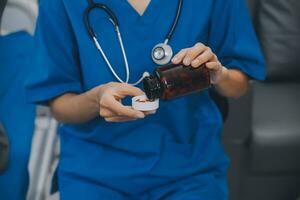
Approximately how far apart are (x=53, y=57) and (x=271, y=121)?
30.5 inches

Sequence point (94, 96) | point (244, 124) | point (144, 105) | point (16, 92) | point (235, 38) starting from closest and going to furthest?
1. point (144, 105)
2. point (94, 96)
3. point (235, 38)
4. point (16, 92)
5. point (244, 124)

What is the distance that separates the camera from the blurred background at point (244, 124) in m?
1.15

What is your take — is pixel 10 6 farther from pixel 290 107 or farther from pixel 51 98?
pixel 290 107

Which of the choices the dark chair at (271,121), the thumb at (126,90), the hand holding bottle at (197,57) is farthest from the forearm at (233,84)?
the dark chair at (271,121)

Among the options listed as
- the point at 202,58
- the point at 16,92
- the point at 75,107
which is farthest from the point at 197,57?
the point at 16,92

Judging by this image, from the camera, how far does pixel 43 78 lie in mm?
953

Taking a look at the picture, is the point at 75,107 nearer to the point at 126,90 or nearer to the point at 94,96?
the point at 94,96

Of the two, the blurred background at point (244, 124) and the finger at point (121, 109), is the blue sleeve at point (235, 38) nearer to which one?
the blurred background at point (244, 124)

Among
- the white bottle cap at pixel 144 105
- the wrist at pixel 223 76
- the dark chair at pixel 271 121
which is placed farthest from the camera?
the dark chair at pixel 271 121

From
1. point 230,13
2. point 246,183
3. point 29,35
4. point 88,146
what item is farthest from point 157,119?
point 246,183

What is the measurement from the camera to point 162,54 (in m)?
0.86

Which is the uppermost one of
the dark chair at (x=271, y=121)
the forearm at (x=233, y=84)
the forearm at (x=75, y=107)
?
the forearm at (x=75, y=107)

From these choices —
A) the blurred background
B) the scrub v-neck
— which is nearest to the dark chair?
the blurred background

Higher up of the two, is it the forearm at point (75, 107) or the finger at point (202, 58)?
the finger at point (202, 58)
